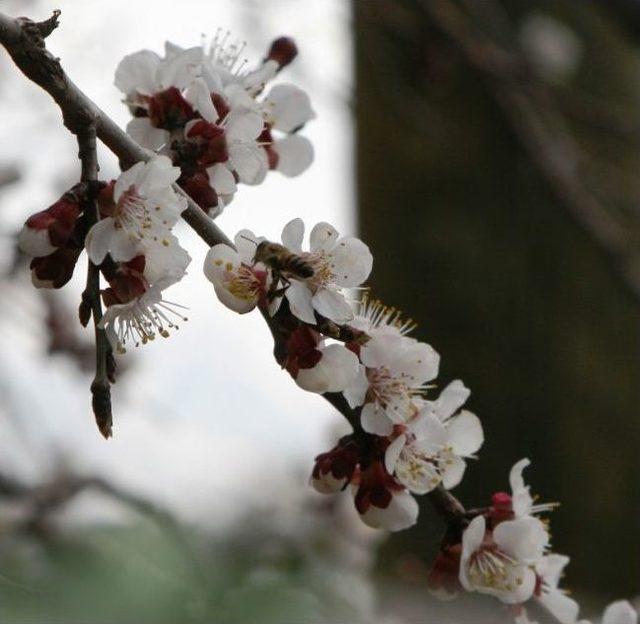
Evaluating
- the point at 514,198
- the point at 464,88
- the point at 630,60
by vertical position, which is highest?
the point at 630,60

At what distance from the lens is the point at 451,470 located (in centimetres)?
81

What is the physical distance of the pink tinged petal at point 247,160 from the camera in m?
0.80

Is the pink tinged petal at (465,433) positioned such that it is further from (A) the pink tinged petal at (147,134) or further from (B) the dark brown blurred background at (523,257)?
(B) the dark brown blurred background at (523,257)

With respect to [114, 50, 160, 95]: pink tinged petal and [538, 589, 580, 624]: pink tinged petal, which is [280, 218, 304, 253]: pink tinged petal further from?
[538, 589, 580, 624]: pink tinged petal

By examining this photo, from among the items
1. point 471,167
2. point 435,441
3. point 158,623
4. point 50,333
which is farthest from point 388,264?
point 158,623

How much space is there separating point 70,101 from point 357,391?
0.90ft

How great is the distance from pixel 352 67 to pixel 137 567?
228 centimetres

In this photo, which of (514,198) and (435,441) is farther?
(514,198)

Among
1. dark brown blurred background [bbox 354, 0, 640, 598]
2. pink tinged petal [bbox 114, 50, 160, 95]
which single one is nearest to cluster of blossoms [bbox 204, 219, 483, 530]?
pink tinged petal [bbox 114, 50, 160, 95]

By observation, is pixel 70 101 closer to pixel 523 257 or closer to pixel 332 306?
pixel 332 306

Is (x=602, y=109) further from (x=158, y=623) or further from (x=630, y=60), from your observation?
(x=158, y=623)

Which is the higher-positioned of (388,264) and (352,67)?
(352,67)

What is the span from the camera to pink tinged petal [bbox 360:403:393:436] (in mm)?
744

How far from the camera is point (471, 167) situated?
2.80 m
